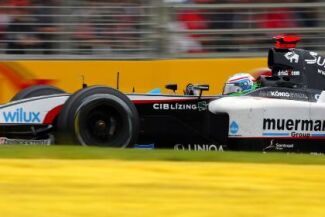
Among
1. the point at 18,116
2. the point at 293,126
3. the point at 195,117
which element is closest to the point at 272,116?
the point at 293,126

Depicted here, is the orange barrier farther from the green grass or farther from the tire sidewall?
the green grass

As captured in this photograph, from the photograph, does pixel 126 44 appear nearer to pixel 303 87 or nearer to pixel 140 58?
pixel 140 58

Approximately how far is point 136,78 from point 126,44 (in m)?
0.58

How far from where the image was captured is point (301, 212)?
11.6 ft

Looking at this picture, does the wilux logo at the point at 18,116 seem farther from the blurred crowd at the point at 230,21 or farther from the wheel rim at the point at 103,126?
the blurred crowd at the point at 230,21

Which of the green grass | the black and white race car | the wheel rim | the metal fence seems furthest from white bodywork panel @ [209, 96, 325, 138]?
the metal fence

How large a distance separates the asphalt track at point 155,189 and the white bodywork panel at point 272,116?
11.9 ft

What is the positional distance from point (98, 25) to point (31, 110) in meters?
3.17

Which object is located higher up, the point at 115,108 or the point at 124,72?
the point at 124,72

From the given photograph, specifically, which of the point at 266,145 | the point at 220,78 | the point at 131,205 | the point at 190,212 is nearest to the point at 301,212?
the point at 190,212

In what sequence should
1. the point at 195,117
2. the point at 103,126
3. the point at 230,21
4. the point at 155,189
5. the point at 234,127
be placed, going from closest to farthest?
the point at 155,189, the point at 103,126, the point at 234,127, the point at 195,117, the point at 230,21

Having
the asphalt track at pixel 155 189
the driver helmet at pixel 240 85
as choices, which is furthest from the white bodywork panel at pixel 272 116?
the asphalt track at pixel 155 189

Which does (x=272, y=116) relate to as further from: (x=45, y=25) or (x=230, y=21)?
(x=45, y=25)

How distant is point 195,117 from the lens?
8.38 m
